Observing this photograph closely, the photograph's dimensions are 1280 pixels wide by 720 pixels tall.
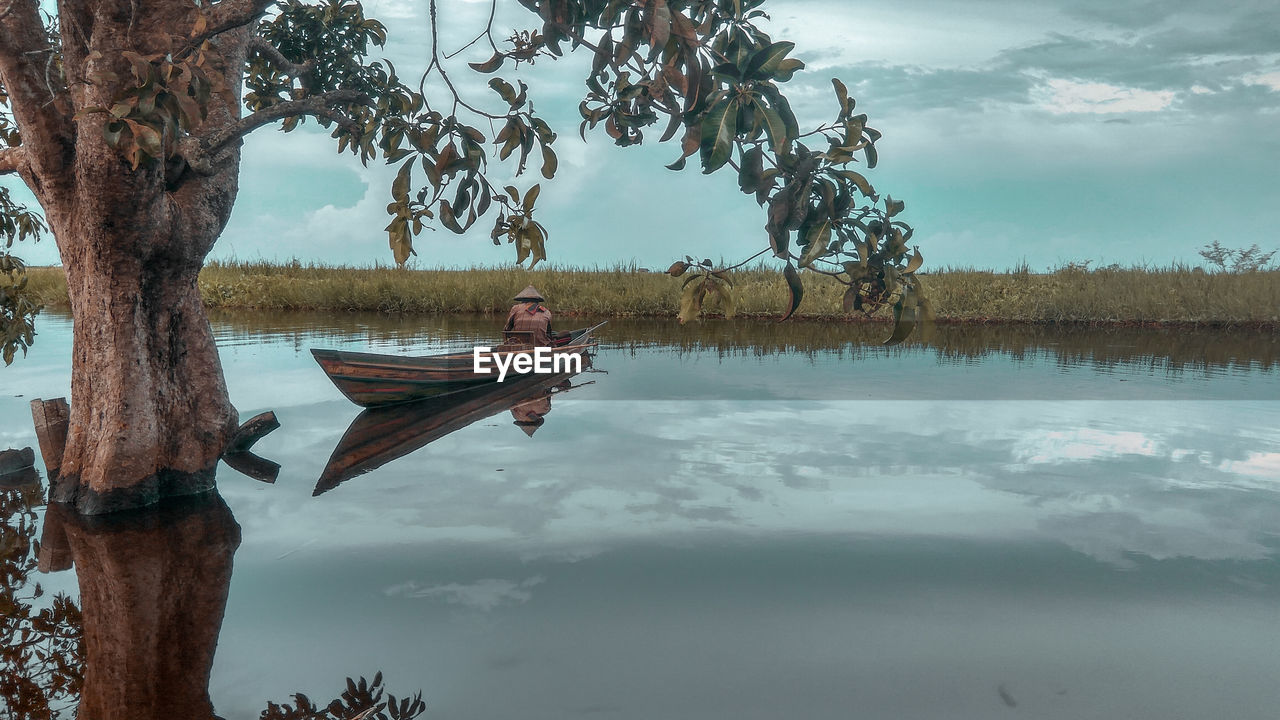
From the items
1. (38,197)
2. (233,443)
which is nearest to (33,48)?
(38,197)

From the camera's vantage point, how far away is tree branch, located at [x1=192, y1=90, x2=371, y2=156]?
7055 mm

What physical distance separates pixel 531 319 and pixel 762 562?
9510 millimetres

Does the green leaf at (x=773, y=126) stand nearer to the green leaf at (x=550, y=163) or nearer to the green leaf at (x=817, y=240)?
the green leaf at (x=817, y=240)

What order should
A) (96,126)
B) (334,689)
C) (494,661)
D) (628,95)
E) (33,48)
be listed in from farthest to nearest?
(33,48) → (96,126) → (494,661) → (334,689) → (628,95)

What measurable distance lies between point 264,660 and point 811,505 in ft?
14.8

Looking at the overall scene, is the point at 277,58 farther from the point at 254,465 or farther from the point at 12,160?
the point at 254,465

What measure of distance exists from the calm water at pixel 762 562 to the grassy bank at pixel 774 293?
13771 millimetres

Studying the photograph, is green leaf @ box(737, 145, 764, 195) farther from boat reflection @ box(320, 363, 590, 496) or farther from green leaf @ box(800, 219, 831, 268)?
boat reflection @ box(320, 363, 590, 496)

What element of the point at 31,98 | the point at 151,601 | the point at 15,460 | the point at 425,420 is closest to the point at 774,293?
the point at 425,420

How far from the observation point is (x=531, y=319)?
14.9 meters

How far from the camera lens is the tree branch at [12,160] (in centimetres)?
738

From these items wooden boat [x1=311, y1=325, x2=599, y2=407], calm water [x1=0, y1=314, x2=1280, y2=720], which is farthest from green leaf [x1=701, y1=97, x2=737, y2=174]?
wooden boat [x1=311, y1=325, x2=599, y2=407]

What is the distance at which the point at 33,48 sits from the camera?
23.7 feet

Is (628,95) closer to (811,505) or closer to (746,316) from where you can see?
(811,505)
